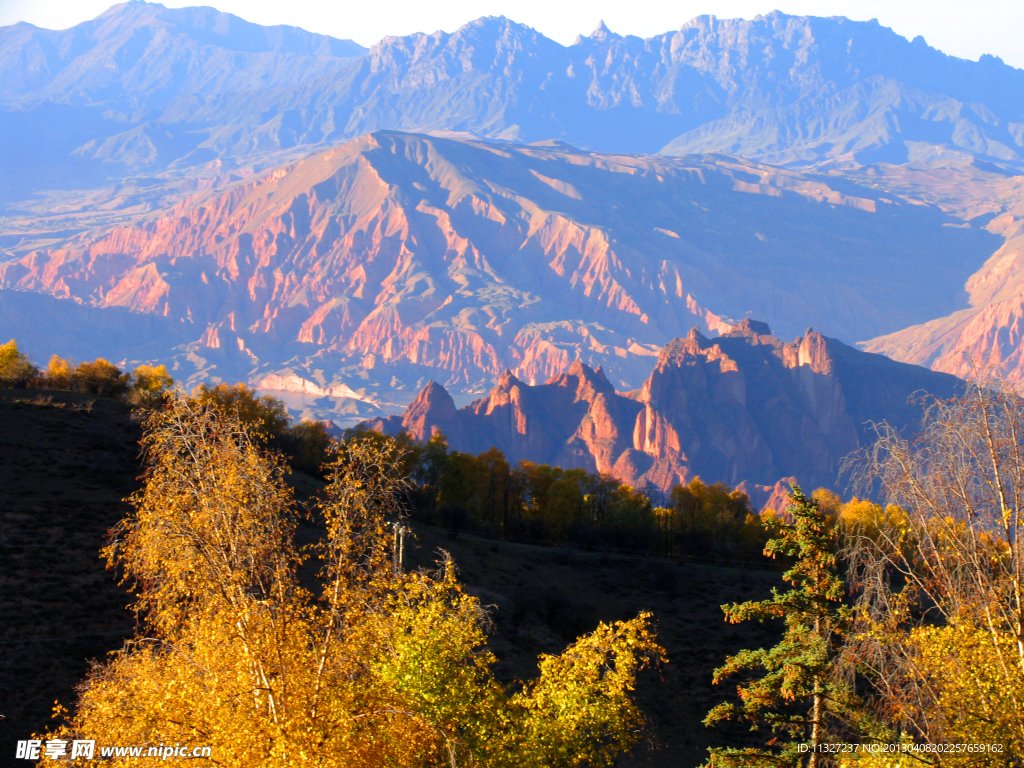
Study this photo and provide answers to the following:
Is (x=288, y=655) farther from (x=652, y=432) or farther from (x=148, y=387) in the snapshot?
(x=652, y=432)

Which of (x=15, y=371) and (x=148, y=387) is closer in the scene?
(x=15, y=371)

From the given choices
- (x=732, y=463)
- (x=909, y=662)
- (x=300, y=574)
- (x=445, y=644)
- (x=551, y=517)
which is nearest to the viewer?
(x=909, y=662)

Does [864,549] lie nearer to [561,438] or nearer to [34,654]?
[34,654]

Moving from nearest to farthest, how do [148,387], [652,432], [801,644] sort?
[801,644], [148,387], [652,432]

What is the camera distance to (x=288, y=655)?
15.4 metres

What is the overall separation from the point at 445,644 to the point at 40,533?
31.3 meters

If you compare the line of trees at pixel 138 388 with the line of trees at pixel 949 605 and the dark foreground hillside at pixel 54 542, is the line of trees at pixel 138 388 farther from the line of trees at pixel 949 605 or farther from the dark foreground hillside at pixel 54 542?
the line of trees at pixel 949 605

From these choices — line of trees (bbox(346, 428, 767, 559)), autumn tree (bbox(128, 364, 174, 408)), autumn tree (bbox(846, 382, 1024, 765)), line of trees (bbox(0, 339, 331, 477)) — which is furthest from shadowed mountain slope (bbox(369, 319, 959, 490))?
autumn tree (bbox(846, 382, 1024, 765))

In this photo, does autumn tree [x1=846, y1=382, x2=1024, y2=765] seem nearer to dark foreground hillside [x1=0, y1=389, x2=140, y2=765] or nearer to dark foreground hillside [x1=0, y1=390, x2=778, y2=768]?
dark foreground hillside [x1=0, y1=390, x2=778, y2=768]

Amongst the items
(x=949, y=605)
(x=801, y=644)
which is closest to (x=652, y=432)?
(x=801, y=644)

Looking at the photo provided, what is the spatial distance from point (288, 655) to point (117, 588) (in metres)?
26.9

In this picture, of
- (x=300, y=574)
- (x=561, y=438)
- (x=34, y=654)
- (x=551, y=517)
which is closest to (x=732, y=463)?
(x=561, y=438)

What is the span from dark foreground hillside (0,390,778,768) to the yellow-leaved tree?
1430 cm

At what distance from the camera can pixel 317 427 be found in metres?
89.9
